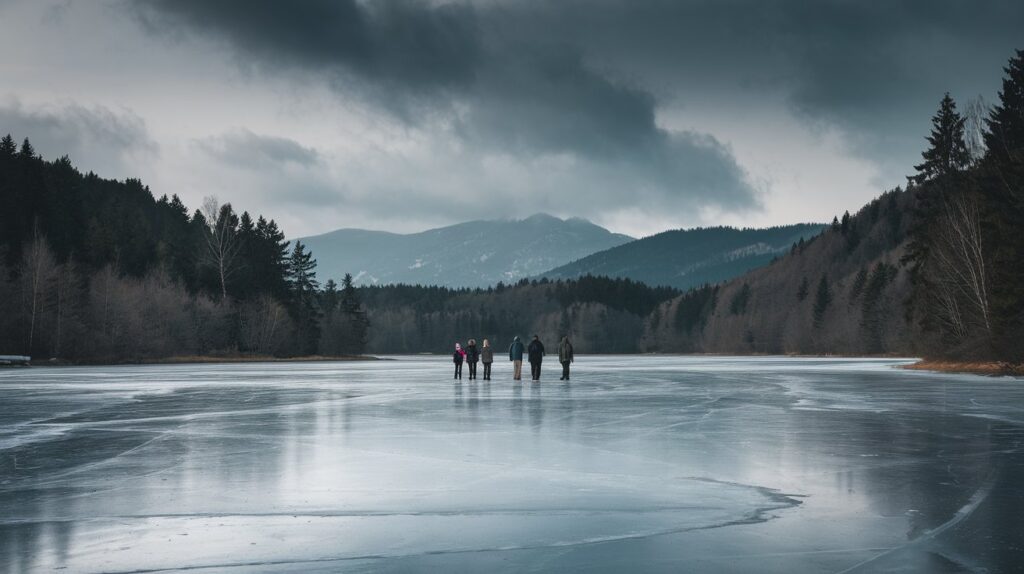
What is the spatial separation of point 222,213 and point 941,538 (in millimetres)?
102988

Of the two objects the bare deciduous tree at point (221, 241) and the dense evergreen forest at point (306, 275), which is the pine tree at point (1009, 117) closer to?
the dense evergreen forest at point (306, 275)

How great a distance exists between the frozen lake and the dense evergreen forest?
35165 millimetres

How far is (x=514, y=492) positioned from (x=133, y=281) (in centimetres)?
10050

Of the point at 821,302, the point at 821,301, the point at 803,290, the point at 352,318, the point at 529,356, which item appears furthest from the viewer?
the point at 803,290

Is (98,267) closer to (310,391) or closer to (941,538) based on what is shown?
(310,391)

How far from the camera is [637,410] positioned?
22.4 meters

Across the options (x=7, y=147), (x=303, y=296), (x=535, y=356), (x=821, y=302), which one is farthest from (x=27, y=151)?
(x=821, y=302)

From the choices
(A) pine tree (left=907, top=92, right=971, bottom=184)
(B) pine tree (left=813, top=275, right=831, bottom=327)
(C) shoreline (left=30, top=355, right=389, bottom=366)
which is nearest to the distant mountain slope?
(B) pine tree (left=813, top=275, right=831, bottom=327)

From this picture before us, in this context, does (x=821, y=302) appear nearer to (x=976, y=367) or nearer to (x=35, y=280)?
(x=976, y=367)

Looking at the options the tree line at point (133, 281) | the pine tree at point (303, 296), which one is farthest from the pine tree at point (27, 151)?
the pine tree at point (303, 296)

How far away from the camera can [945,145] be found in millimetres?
62375

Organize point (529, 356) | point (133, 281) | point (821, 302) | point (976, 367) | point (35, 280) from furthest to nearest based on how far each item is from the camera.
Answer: point (821, 302), point (133, 281), point (35, 280), point (976, 367), point (529, 356)

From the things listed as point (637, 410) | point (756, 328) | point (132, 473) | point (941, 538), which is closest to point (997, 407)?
point (637, 410)

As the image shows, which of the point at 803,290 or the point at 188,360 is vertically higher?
the point at 803,290
